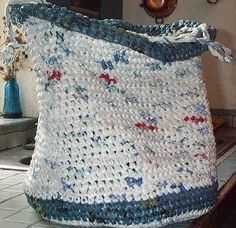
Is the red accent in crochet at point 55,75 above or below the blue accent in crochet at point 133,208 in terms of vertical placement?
above

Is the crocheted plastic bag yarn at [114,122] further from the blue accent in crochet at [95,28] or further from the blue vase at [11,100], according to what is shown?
the blue vase at [11,100]

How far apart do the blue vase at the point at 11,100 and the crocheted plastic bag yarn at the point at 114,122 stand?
83cm

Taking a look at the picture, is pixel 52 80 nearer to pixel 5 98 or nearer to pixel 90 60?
Result: pixel 90 60

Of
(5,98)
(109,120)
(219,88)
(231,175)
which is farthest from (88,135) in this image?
(219,88)

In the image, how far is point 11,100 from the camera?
56.8 inches

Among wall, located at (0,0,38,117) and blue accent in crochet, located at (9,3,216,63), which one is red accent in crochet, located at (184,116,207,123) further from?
wall, located at (0,0,38,117)

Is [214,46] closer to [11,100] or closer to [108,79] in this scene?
[108,79]

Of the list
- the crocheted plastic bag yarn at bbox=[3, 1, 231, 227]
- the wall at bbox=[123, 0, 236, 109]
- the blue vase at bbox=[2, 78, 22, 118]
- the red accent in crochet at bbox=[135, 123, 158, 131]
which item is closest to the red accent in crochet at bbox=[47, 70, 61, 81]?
the crocheted plastic bag yarn at bbox=[3, 1, 231, 227]

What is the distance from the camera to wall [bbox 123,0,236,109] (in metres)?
2.14

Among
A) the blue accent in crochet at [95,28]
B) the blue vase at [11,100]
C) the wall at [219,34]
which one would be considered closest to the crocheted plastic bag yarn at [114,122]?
the blue accent in crochet at [95,28]

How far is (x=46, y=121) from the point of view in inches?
24.6

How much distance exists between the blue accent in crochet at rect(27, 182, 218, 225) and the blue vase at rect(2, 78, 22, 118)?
0.83 metres

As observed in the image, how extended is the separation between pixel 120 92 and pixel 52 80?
9 centimetres

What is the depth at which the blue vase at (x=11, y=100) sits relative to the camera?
1435mm
